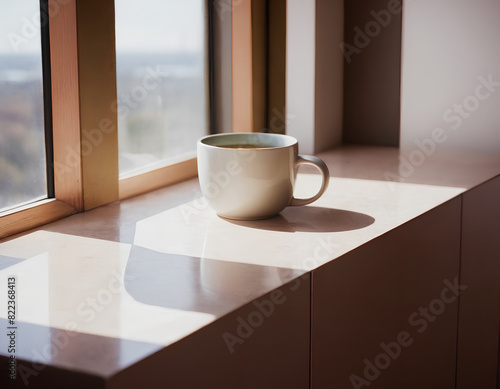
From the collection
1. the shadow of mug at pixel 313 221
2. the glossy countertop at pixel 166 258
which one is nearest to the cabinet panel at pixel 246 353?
the glossy countertop at pixel 166 258

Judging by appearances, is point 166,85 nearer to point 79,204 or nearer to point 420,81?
point 79,204

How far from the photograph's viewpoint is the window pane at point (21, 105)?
1026 millimetres

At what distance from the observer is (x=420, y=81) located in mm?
1651

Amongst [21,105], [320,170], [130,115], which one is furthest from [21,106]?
[320,170]

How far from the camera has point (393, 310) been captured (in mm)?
1071

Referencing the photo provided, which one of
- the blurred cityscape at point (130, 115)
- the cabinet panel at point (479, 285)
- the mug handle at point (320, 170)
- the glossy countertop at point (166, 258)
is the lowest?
the cabinet panel at point (479, 285)

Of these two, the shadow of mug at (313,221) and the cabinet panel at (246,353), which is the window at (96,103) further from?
the cabinet panel at (246,353)

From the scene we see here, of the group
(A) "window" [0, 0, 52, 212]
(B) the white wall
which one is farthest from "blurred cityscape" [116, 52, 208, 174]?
(B) the white wall

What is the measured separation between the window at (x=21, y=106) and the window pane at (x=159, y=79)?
21 centimetres

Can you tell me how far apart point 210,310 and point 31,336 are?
0.59 feet

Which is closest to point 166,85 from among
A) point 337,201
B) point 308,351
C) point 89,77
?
point 89,77

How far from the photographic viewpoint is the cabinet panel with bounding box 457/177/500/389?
1.30 metres

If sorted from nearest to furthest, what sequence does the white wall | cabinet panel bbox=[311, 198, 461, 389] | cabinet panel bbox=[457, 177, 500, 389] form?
cabinet panel bbox=[311, 198, 461, 389] < cabinet panel bbox=[457, 177, 500, 389] < the white wall

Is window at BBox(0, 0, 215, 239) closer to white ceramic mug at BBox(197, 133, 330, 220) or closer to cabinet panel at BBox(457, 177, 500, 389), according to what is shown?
white ceramic mug at BBox(197, 133, 330, 220)
